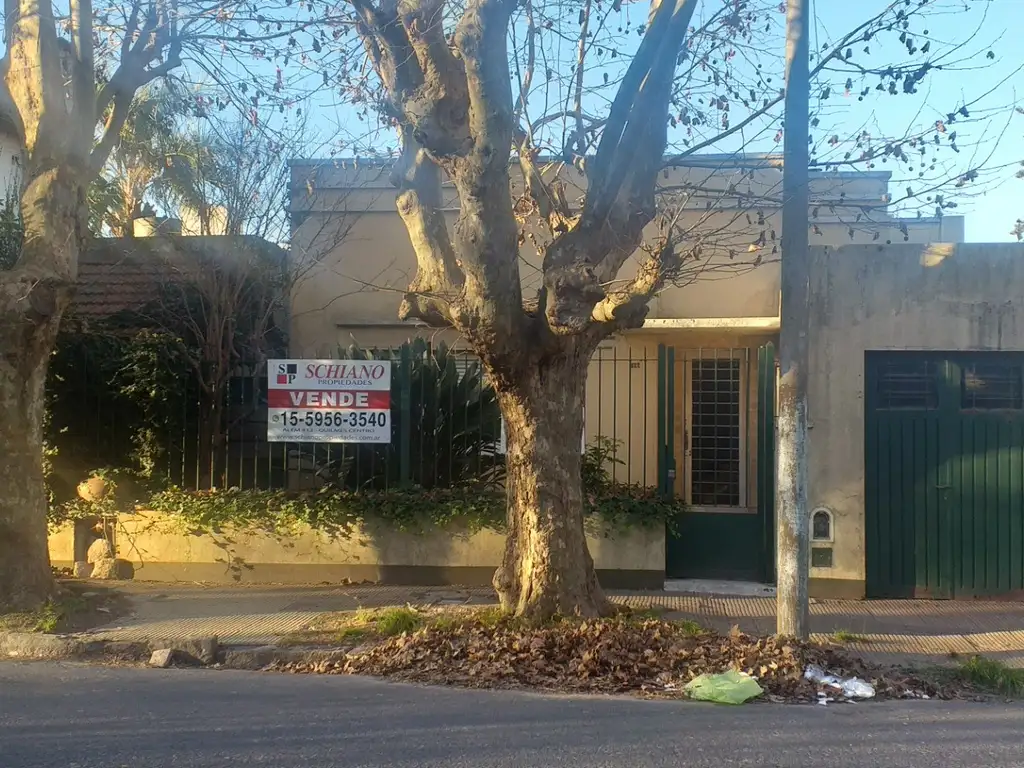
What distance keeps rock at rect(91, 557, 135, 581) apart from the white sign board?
196cm

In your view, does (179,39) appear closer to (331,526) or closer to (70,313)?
(70,313)

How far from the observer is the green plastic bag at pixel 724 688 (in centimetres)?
578

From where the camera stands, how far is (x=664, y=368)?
9281 mm

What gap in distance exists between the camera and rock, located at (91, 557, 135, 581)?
943cm

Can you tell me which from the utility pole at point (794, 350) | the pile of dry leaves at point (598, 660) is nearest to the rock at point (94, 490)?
the pile of dry leaves at point (598, 660)

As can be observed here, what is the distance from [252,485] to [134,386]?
1578mm

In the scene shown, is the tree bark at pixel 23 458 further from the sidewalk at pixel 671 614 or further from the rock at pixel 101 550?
the rock at pixel 101 550

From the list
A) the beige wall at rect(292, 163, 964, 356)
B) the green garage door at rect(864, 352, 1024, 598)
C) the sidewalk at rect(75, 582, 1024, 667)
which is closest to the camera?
the sidewalk at rect(75, 582, 1024, 667)

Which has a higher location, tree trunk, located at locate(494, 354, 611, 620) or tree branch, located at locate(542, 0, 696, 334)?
tree branch, located at locate(542, 0, 696, 334)

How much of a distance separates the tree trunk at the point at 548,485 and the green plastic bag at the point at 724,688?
52.0 inches

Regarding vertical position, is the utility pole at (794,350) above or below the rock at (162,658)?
above

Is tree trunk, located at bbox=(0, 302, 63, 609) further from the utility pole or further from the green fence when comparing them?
the utility pole

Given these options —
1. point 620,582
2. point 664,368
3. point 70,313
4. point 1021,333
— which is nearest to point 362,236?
point 70,313

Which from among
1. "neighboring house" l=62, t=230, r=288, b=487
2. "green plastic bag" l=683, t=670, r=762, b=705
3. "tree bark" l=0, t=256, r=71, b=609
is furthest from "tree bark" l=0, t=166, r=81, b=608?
"green plastic bag" l=683, t=670, r=762, b=705
